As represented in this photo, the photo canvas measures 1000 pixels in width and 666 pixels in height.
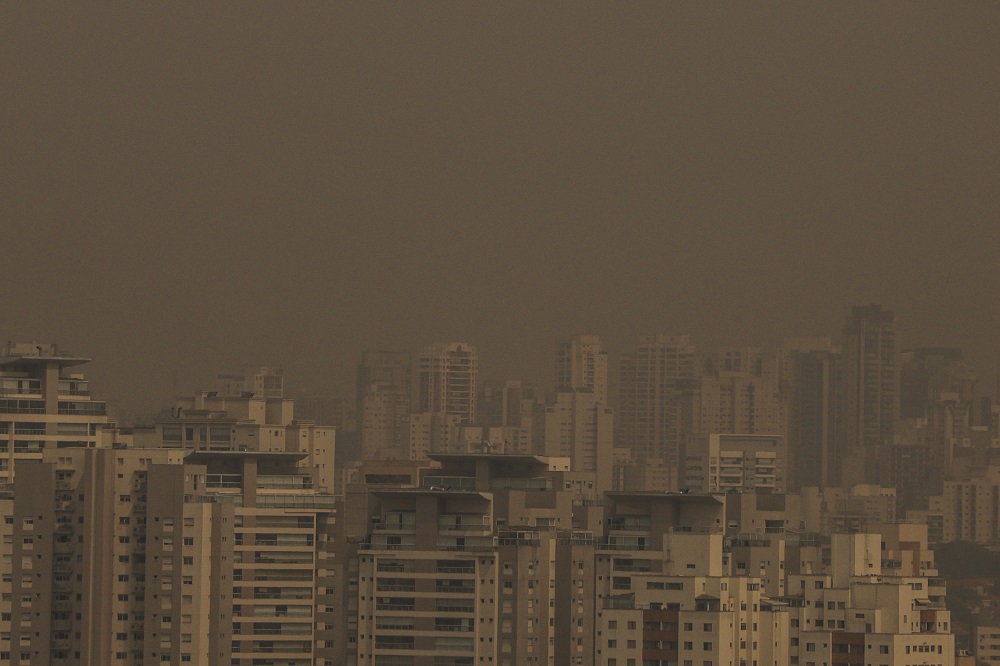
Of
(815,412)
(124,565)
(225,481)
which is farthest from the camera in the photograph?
(815,412)

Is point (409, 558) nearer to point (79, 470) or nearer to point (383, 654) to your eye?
point (383, 654)

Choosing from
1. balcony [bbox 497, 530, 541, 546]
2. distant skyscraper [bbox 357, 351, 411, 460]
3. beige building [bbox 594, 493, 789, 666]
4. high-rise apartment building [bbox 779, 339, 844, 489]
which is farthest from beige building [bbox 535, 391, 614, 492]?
beige building [bbox 594, 493, 789, 666]

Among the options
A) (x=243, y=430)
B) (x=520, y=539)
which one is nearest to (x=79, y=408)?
(x=243, y=430)

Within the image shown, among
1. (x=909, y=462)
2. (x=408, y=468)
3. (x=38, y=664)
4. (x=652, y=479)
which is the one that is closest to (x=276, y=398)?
(x=408, y=468)

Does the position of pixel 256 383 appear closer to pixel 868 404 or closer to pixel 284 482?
pixel 284 482

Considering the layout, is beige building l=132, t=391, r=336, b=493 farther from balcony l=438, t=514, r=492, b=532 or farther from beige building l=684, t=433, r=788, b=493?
beige building l=684, t=433, r=788, b=493

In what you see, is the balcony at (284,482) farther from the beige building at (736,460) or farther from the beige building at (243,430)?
the beige building at (736,460)

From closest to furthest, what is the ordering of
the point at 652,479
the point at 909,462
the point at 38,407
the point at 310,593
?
the point at 310,593 → the point at 38,407 → the point at 652,479 → the point at 909,462
